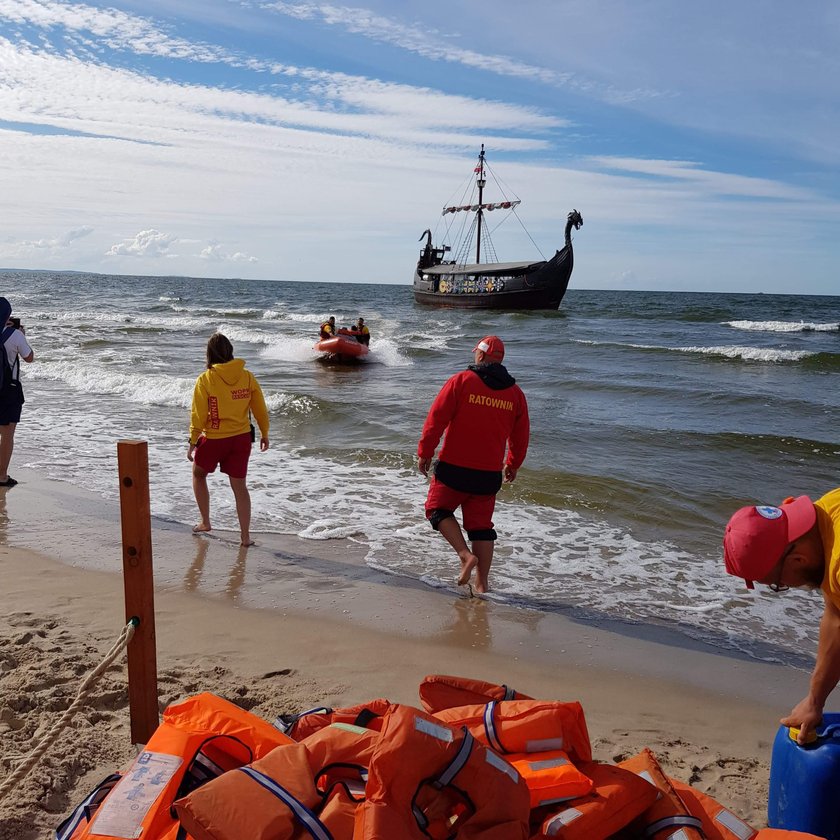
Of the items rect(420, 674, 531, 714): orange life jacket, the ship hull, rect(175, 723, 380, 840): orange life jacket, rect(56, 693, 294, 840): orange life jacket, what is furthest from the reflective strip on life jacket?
the ship hull

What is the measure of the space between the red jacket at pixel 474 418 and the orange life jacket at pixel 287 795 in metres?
2.92

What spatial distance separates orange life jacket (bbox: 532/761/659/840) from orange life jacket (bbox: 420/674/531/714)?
527 mm

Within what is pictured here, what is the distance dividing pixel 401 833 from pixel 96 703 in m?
2.12

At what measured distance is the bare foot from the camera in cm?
529

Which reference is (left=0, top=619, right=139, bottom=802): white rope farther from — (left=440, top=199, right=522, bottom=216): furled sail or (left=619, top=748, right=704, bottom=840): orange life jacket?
(left=440, top=199, right=522, bottom=216): furled sail

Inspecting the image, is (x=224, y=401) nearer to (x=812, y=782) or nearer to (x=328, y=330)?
(x=812, y=782)

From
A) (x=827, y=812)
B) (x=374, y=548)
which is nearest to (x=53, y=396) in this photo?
(x=374, y=548)

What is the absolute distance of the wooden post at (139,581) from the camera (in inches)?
121

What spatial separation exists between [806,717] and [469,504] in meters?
2.97

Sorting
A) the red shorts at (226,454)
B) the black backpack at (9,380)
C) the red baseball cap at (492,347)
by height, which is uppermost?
the red baseball cap at (492,347)

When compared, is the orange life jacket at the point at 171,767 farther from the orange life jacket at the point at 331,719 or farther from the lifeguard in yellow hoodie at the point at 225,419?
the lifeguard in yellow hoodie at the point at 225,419

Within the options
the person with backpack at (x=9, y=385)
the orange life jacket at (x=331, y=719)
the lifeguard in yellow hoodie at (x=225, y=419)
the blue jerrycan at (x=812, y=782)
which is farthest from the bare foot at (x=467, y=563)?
the person with backpack at (x=9, y=385)

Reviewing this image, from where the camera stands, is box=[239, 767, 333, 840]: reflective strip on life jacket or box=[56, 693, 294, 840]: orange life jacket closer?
box=[239, 767, 333, 840]: reflective strip on life jacket

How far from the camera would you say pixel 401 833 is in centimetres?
210
